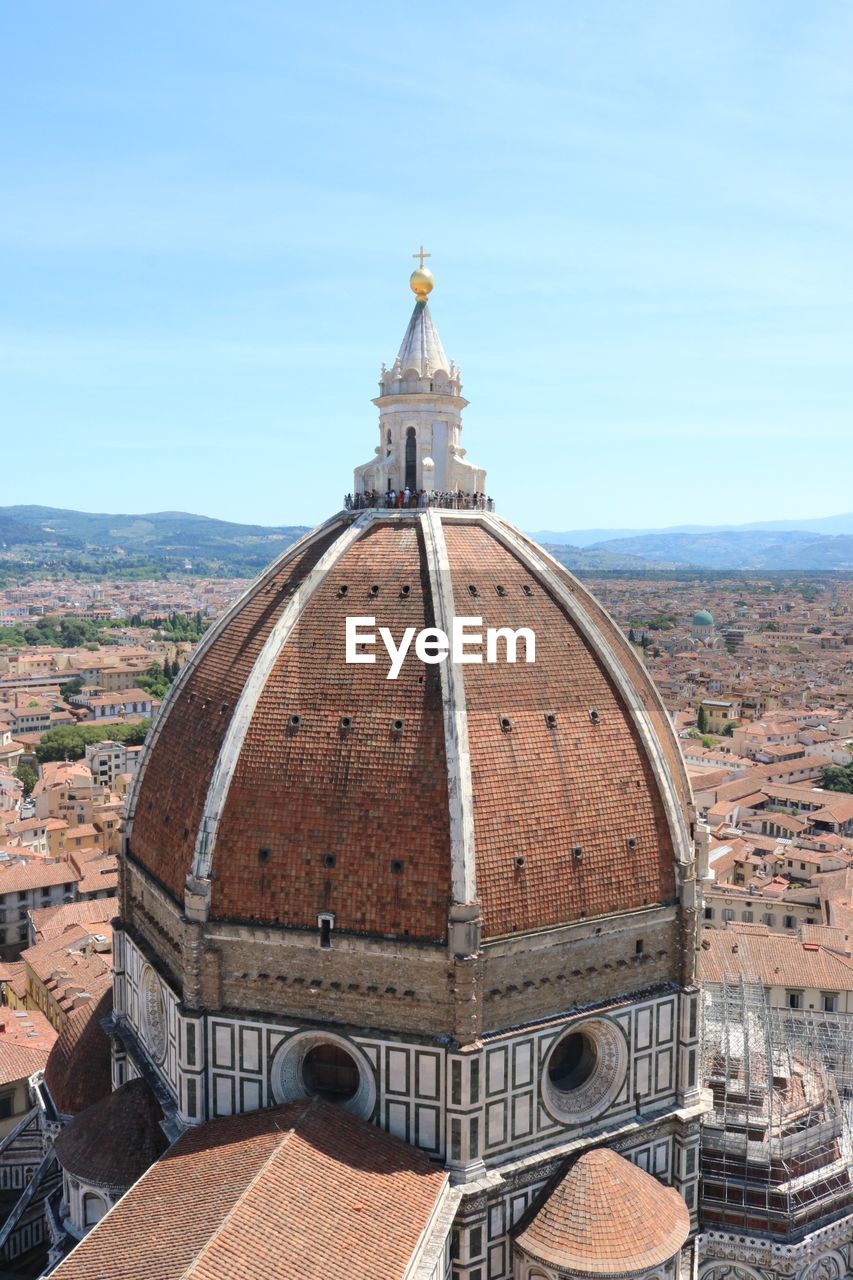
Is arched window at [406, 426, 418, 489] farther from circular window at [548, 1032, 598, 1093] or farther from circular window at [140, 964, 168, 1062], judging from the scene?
circular window at [548, 1032, 598, 1093]

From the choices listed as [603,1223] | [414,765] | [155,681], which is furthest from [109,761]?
[603,1223]

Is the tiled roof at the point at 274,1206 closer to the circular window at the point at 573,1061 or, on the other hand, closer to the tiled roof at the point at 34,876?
the circular window at the point at 573,1061

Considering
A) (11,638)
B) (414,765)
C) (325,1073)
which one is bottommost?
(11,638)

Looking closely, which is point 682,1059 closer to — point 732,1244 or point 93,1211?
point 732,1244

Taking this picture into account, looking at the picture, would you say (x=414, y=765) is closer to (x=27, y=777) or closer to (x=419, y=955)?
(x=419, y=955)

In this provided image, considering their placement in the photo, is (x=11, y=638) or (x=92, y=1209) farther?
(x=11, y=638)

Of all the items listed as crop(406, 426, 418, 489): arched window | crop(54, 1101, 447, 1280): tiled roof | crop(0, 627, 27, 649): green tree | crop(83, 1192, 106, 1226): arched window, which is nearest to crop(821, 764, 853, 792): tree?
crop(406, 426, 418, 489): arched window
